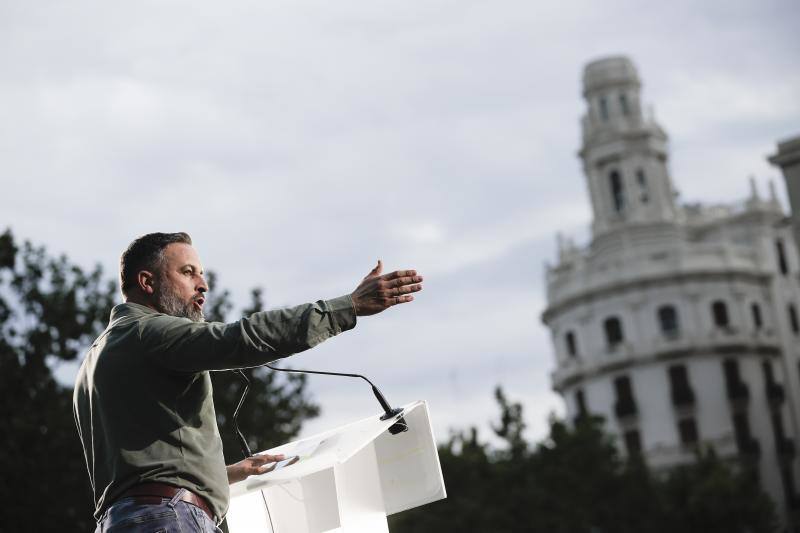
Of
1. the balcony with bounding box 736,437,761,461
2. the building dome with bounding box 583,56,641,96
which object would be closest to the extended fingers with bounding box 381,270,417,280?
the balcony with bounding box 736,437,761,461

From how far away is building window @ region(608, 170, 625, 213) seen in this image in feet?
201

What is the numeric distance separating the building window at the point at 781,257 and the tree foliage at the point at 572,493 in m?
15.4

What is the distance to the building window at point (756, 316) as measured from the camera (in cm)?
6087

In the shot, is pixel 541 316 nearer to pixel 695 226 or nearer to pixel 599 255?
pixel 599 255

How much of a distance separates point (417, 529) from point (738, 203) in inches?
1093

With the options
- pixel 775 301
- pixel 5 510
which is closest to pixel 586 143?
pixel 775 301

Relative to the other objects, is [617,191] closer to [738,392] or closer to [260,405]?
[738,392]

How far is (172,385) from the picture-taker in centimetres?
412

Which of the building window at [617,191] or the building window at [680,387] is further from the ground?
the building window at [617,191]

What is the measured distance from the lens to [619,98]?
6194 cm

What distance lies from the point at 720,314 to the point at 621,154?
8806 mm

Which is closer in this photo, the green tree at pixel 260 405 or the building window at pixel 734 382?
the green tree at pixel 260 405

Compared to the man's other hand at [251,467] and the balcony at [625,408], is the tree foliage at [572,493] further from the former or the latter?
the man's other hand at [251,467]

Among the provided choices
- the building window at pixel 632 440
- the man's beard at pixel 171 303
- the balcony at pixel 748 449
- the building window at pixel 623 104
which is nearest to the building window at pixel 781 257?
the balcony at pixel 748 449
